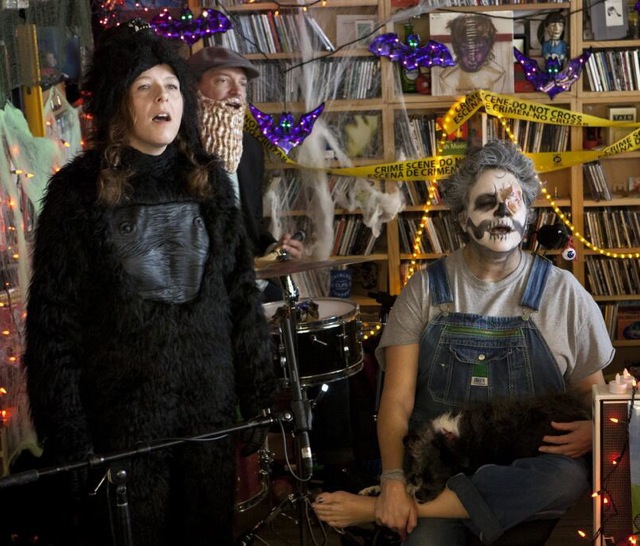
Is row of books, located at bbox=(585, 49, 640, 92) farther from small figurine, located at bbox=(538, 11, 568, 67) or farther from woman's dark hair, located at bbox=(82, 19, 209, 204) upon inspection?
woman's dark hair, located at bbox=(82, 19, 209, 204)

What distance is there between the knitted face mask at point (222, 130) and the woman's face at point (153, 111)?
110 centimetres

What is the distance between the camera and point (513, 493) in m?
2.09

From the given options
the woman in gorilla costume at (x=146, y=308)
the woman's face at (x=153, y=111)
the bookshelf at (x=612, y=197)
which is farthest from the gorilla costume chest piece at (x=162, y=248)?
the bookshelf at (x=612, y=197)

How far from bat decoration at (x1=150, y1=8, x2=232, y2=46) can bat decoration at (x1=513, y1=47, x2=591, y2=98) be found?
58.4 inches

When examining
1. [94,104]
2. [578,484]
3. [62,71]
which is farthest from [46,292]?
[62,71]

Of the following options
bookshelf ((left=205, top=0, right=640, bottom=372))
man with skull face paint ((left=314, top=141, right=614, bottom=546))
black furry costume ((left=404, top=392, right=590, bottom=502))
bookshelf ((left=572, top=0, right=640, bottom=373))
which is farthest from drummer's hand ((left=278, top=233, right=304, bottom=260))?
bookshelf ((left=572, top=0, right=640, bottom=373))

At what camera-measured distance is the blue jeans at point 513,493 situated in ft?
6.84

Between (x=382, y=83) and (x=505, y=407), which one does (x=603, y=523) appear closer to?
(x=505, y=407)

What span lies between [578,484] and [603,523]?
0.52 feet

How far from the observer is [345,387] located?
3947 mm

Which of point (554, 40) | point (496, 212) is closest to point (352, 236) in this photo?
point (554, 40)

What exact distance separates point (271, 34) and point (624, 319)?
2307mm

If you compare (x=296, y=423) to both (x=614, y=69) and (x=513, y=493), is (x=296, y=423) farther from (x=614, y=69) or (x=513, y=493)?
(x=614, y=69)

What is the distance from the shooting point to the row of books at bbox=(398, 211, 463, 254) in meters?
4.97
